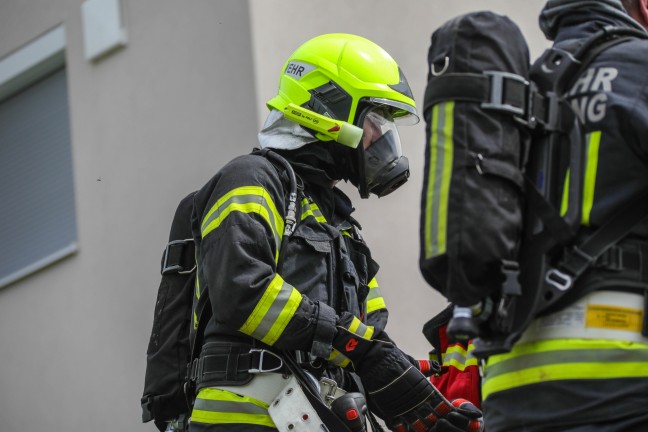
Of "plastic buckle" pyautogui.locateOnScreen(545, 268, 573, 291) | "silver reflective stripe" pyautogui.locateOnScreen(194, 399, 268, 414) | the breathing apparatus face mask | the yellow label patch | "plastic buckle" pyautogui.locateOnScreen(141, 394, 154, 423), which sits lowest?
"plastic buckle" pyautogui.locateOnScreen(141, 394, 154, 423)

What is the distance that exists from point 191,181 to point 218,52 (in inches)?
28.2

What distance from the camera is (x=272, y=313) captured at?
409 centimetres

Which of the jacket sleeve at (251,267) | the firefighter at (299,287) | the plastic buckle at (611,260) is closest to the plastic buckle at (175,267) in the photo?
the firefighter at (299,287)

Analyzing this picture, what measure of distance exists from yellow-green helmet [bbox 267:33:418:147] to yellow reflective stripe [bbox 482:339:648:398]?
1.80 m

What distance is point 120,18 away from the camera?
7.78 m

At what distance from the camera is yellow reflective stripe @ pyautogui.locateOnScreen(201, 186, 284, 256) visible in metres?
4.21

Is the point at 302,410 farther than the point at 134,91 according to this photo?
No

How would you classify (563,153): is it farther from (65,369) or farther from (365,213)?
(65,369)

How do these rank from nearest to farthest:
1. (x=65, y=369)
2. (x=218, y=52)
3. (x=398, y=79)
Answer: (x=398, y=79) < (x=218, y=52) < (x=65, y=369)

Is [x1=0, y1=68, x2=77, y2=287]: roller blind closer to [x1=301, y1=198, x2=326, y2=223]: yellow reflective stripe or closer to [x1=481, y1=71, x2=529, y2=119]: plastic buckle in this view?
[x1=301, y1=198, x2=326, y2=223]: yellow reflective stripe

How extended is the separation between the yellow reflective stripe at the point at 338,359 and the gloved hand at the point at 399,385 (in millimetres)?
13

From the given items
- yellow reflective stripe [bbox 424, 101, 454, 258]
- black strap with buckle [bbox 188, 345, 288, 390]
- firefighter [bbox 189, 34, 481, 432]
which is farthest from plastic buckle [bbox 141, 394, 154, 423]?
yellow reflective stripe [bbox 424, 101, 454, 258]

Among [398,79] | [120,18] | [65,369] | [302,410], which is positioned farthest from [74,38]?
[302,410]

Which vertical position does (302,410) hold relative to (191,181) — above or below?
below
